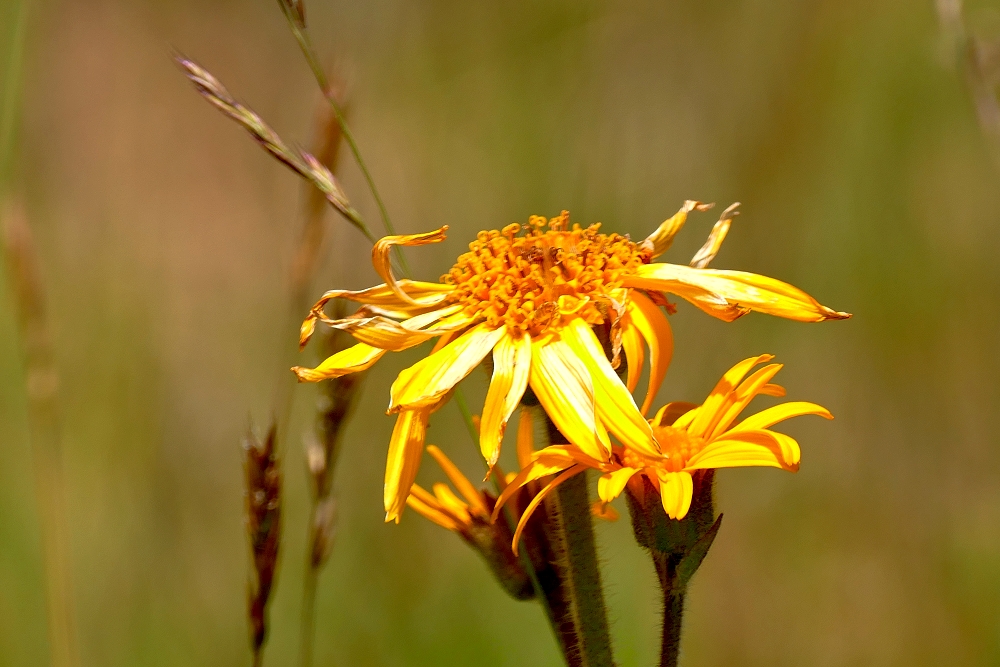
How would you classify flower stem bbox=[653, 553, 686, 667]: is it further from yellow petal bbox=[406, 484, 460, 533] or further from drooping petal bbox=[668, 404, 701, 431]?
yellow petal bbox=[406, 484, 460, 533]

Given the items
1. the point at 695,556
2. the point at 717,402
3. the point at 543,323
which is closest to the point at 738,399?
the point at 717,402

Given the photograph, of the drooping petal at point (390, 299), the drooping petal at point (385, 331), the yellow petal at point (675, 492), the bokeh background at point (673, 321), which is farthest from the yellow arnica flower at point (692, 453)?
the bokeh background at point (673, 321)

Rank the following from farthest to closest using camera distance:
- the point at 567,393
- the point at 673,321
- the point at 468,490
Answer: the point at 673,321
the point at 468,490
the point at 567,393

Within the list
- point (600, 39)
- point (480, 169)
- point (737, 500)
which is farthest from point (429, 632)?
point (600, 39)

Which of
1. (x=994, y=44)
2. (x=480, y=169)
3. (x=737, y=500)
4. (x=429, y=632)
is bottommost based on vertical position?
(x=429, y=632)

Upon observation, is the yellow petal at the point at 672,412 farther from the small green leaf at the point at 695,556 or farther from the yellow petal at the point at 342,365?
the yellow petal at the point at 342,365

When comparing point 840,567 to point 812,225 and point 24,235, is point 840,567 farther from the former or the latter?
point 24,235

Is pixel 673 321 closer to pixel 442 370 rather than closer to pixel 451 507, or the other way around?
pixel 451 507
